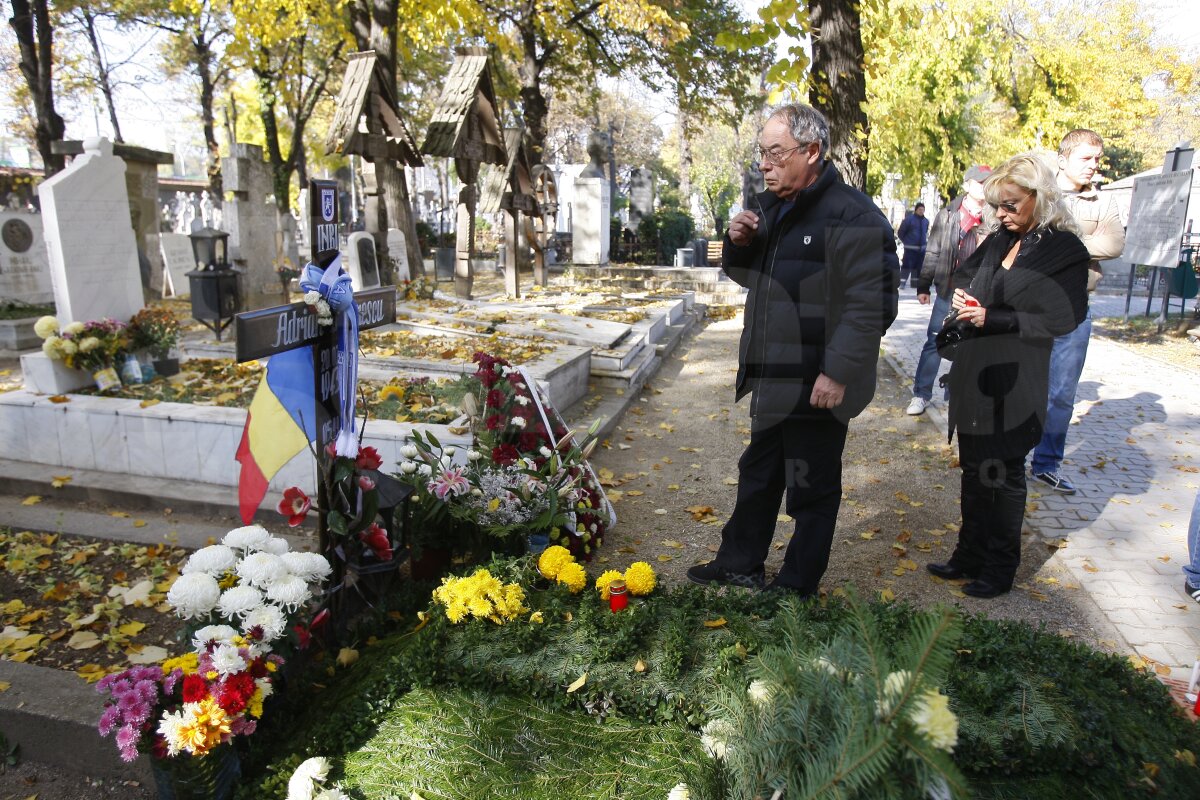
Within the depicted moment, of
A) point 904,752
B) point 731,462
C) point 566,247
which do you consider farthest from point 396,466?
point 566,247

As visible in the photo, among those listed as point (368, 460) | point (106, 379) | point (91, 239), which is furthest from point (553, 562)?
point (91, 239)

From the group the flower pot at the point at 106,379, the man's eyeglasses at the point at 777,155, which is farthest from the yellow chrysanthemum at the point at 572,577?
the flower pot at the point at 106,379

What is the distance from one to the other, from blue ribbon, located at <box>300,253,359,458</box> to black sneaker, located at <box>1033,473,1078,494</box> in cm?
432

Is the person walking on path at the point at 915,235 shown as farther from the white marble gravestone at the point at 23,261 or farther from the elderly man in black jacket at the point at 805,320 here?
the white marble gravestone at the point at 23,261

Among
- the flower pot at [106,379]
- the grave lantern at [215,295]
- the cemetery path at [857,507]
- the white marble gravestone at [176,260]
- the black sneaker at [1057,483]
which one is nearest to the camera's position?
the cemetery path at [857,507]

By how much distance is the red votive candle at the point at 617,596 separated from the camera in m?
2.70

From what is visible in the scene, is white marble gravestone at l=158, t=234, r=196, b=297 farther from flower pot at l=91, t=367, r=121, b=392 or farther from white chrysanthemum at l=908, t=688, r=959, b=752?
white chrysanthemum at l=908, t=688, r=959, b=752

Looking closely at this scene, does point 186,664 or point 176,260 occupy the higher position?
point 176,260

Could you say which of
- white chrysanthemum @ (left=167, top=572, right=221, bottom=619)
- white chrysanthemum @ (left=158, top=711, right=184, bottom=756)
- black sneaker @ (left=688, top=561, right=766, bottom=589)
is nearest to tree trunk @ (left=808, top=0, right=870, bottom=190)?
black sneaker @ (left=688, top=561, right=766, bottom=589)

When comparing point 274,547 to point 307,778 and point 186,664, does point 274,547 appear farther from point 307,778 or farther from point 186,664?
point 307,778

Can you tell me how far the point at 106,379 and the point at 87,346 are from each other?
0.80ft

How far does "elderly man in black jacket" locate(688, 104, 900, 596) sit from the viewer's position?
2.90 metres

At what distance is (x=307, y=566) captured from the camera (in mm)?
2635

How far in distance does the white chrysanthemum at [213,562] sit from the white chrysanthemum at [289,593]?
0.18 m
